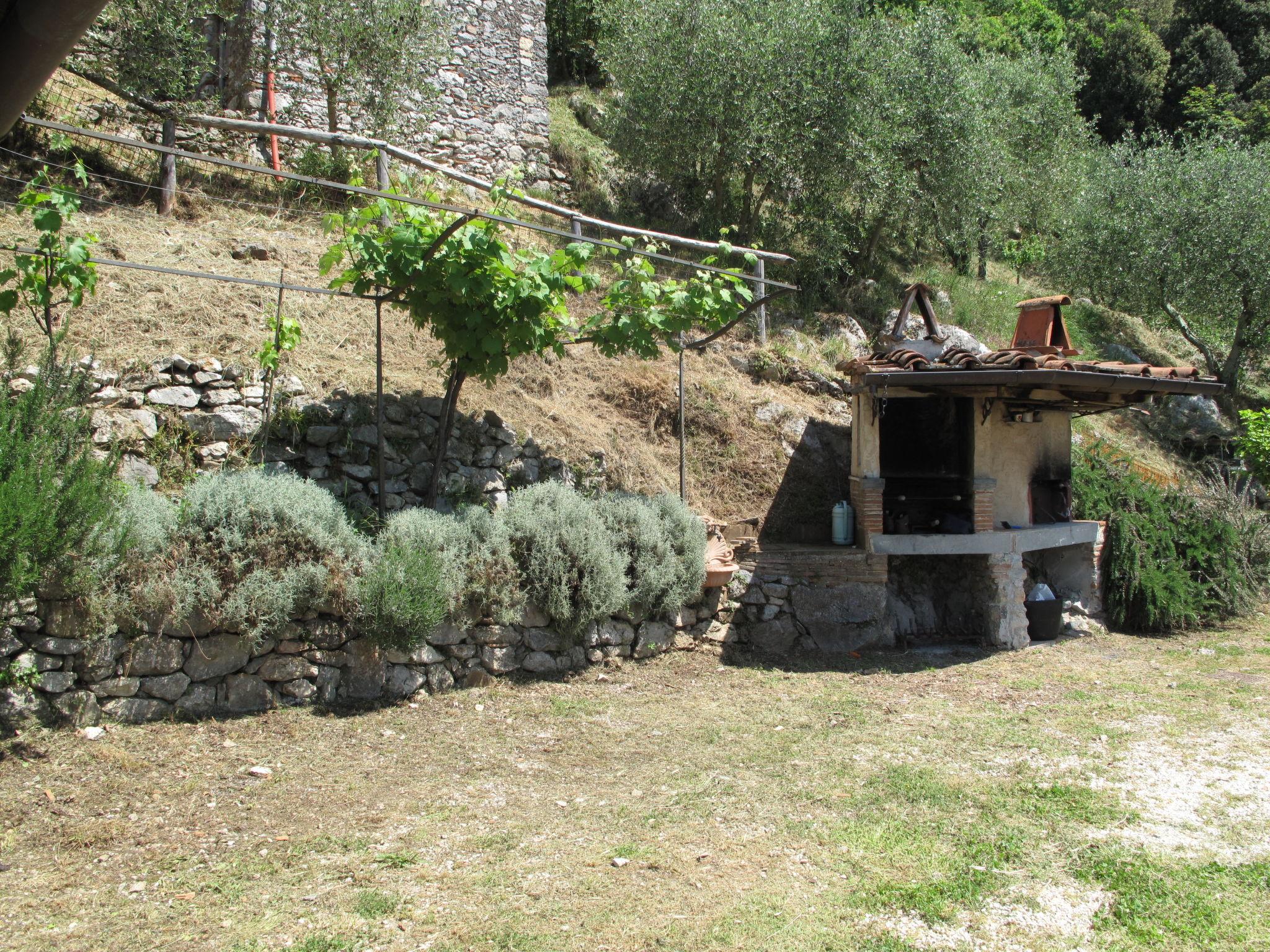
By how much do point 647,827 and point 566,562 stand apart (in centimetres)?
275

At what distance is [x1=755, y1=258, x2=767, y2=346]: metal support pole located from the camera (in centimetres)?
1178

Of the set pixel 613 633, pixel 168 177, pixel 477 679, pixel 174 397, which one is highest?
pixel 168 177

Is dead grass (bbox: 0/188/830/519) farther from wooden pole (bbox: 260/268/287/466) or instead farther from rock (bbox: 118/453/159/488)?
rock (bbox: 118/453/159/488)

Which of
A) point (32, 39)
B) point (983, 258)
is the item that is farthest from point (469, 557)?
point (983, 258)

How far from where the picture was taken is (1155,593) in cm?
988

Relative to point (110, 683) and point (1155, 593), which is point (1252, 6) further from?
point (110, 683)

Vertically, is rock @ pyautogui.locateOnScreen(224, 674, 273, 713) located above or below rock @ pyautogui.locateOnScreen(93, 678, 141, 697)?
below

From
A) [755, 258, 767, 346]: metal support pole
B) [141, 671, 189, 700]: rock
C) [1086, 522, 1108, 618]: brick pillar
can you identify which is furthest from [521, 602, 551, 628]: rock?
[1086, 522, 1108, 618]: brick pillar

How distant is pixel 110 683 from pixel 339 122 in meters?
10.4

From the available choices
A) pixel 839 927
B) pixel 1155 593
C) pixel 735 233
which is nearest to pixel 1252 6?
pixel 735 233

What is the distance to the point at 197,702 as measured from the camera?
5789 mm

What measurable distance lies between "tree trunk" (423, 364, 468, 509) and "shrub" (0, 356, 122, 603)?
8.16ft

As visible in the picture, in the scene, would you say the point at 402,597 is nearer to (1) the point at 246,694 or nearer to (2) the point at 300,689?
(2) the point at 300,689

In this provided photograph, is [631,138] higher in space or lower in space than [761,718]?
higher
